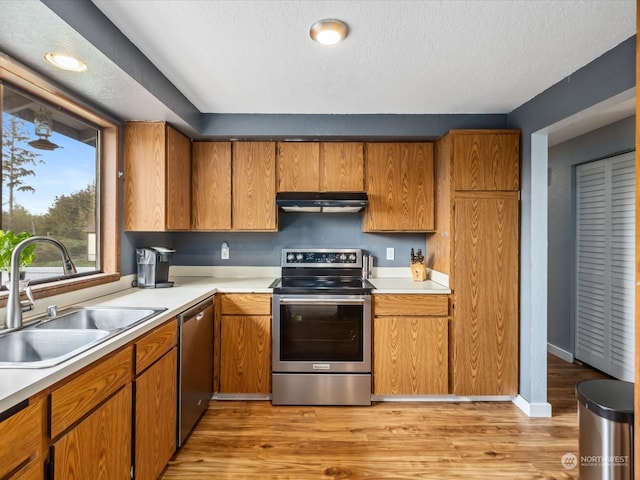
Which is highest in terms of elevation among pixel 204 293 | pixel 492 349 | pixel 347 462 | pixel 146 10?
pixel 146 10

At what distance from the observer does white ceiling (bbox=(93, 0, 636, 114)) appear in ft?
4.97

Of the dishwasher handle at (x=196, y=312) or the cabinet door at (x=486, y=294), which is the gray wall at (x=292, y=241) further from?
the dishwasher handle at (x=196, y=312)

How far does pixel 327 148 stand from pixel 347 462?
2184 millimetres

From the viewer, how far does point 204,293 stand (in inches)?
94.3

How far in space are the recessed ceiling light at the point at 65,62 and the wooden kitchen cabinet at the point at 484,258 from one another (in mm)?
2248

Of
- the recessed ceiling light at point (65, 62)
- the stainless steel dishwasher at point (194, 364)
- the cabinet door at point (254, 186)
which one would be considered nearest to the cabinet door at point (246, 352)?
the stainless steel dishwasher at point (194, 364)

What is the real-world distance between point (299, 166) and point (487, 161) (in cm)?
141

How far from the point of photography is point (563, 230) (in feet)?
11.8

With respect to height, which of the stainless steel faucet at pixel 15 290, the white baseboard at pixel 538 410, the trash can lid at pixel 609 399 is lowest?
the white baseboard at pixel 538 410

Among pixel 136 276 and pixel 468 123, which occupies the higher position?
pixel 468 123

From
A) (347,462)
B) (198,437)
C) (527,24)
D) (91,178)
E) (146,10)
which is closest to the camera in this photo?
(146,10)

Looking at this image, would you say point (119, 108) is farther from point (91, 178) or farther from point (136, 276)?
point (136, 276)

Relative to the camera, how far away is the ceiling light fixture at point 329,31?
1604 mm

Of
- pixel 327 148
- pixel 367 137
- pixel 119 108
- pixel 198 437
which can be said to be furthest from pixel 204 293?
pixel 367 137
